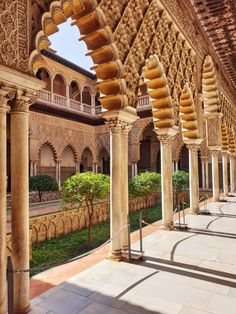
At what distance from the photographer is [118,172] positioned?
469 cm

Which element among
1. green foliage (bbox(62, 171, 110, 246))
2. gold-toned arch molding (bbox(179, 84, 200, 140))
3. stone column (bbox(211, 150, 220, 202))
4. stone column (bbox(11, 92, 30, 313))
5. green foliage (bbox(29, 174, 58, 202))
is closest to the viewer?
stone column (bbox(11, 92, 30, 313))


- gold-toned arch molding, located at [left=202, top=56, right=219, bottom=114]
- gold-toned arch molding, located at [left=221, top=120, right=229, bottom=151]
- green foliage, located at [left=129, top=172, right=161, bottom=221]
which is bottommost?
green foliage, located at [left=129, top=172, right=161, bottom=221]

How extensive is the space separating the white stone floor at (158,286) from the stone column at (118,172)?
20.4 inches

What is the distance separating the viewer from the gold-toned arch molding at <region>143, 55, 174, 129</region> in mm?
6172

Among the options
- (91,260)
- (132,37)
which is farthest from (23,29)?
(91,260)

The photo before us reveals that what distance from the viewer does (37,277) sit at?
3.75 m

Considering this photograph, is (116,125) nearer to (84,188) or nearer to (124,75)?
(124,75)

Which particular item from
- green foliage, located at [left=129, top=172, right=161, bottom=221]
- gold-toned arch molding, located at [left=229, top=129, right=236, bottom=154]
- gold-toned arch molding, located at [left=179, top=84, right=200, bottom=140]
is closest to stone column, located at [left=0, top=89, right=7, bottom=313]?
gold-toned arch molding, located at [left=179, top=84, right=200, bottom=140]

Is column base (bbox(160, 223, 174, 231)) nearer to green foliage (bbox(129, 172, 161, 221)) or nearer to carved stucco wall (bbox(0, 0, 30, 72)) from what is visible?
carved stucco wall (bbox(0, 0, 30, 72))

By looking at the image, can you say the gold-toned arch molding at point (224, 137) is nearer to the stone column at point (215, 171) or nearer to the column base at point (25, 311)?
the stone column at point (215, 171)

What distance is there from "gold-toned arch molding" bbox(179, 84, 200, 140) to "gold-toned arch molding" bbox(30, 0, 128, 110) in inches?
145

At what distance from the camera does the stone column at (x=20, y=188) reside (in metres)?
2.87

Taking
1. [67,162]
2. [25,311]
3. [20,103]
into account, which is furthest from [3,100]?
[67,162]

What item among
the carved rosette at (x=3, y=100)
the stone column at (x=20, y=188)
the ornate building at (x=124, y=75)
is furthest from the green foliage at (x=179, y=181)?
the carved rosette at (x=3, y=100)
